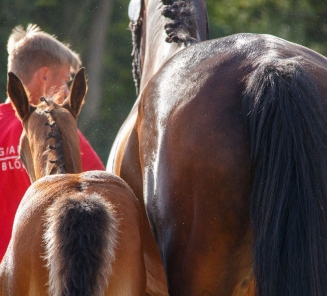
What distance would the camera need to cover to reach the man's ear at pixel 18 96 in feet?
12.1

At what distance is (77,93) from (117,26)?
10.2 m

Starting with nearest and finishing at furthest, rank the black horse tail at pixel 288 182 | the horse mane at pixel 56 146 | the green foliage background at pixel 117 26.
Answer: the black horse tail at pixel 288 182 < the horse mane at pixel 56 146 < the green foliage background at pixel 117 26

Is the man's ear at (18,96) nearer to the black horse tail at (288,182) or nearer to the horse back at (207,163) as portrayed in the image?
the horse back at (207,163)

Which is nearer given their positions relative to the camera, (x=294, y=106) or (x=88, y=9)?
(x=294, y=106)

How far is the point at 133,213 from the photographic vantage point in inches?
119

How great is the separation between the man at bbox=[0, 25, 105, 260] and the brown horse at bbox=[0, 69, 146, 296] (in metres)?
1.27

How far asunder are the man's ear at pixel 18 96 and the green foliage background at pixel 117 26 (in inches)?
330

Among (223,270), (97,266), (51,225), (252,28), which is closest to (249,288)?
(223,270)

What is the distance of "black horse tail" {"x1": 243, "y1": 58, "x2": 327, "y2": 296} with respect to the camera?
2.61 meters

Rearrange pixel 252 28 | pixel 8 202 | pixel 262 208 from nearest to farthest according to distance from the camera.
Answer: pixel 262 208 < pixel 8 202 < pixel 252 28

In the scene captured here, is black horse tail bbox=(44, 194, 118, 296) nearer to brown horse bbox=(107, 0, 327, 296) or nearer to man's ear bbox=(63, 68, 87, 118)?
brown horse bbox=(107, 0, 327, 296)

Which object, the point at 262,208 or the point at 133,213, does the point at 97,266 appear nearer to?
the point at 133,213

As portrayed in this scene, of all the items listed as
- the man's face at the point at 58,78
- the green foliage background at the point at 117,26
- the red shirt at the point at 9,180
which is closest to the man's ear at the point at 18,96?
the red shirt at the point at 9,180

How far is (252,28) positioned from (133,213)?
35.8 ft
